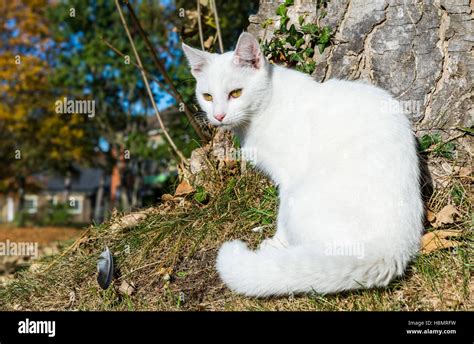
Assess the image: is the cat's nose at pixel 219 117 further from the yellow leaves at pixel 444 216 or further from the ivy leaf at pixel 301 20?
the yellow leaves at pixel 444 216

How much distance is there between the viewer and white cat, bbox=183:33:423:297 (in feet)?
8.16

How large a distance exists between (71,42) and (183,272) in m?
16.0

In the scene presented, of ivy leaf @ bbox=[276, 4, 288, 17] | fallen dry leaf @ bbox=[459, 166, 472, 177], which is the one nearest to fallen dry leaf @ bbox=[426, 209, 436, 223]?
fallen dry leaf @ bbox=[459, 166, 472, 177]

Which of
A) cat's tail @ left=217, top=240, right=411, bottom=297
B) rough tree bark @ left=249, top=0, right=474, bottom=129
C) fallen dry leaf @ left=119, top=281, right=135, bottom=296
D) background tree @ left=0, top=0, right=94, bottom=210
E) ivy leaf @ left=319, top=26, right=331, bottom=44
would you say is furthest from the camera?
background tree @ left=0, top=0, right=94, bottom=210

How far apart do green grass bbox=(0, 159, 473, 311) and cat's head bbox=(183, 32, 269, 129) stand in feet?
2.35

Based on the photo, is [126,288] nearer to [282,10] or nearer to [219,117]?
[219,117]

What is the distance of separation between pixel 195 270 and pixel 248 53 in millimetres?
1452

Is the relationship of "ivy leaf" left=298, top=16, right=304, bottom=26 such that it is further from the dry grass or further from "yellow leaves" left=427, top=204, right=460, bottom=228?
"yellow leaves" left=427, top=204, right=460, bottom=228

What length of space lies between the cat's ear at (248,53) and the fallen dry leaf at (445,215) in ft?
5.00

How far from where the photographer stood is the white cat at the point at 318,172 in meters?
2.49

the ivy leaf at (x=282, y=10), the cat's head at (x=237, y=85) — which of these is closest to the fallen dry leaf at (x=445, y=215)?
the cat's head at (x=237, y=85)

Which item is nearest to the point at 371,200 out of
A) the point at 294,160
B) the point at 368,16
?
the point at 294,160

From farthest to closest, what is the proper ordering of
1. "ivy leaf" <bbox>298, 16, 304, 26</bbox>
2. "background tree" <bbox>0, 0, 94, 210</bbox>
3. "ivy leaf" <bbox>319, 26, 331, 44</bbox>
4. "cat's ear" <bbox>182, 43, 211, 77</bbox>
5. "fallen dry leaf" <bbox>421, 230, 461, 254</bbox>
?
1. "background tree" <bbox>0, 0, 94, 210</bbox>
2. "ivy leaf" <bbox>298, 16, 304, 26</bbox>
3. "ivy leaf" <bbox>319, 26, 331, 44</bbox>
4. "cat's ear" <bbox>182, 43, 211, 77</bbox>
5. "fallen dry leaf" <bbox>421, 230, 461, 254</bbox>

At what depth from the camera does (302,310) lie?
2617 millimetres
